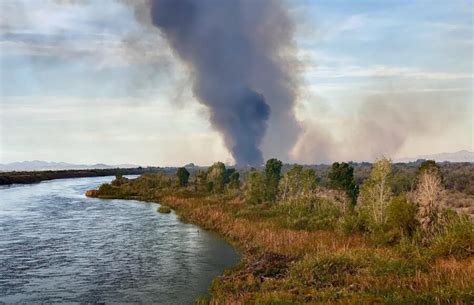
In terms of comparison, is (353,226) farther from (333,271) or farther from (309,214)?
(333,271)

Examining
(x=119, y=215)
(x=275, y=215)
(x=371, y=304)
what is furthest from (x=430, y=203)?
(x=119, y=215)

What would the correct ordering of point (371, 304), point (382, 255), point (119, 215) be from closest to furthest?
point (371, 304), point (382, 255), point (119, 215)

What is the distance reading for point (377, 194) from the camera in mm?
41219

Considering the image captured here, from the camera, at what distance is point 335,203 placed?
51.9 metres

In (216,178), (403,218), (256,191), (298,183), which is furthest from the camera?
(216,178)

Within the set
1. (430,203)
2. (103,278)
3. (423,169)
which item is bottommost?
(103,278)

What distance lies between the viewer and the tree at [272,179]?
218 feet

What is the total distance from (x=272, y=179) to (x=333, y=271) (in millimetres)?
40968

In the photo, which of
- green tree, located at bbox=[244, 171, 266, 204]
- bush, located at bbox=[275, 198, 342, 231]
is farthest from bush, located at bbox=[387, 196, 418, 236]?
green tree, located at bbox=[244, 171, 266, 204]

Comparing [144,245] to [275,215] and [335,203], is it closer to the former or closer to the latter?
[275,215]

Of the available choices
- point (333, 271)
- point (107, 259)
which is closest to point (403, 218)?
point (333, 271)

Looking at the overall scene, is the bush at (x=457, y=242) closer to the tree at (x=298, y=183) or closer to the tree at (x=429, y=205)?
the tree at (x=429, y=205)

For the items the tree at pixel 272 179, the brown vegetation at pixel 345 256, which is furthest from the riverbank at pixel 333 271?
the tree at pixel 272 179

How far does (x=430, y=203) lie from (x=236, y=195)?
151 feet
